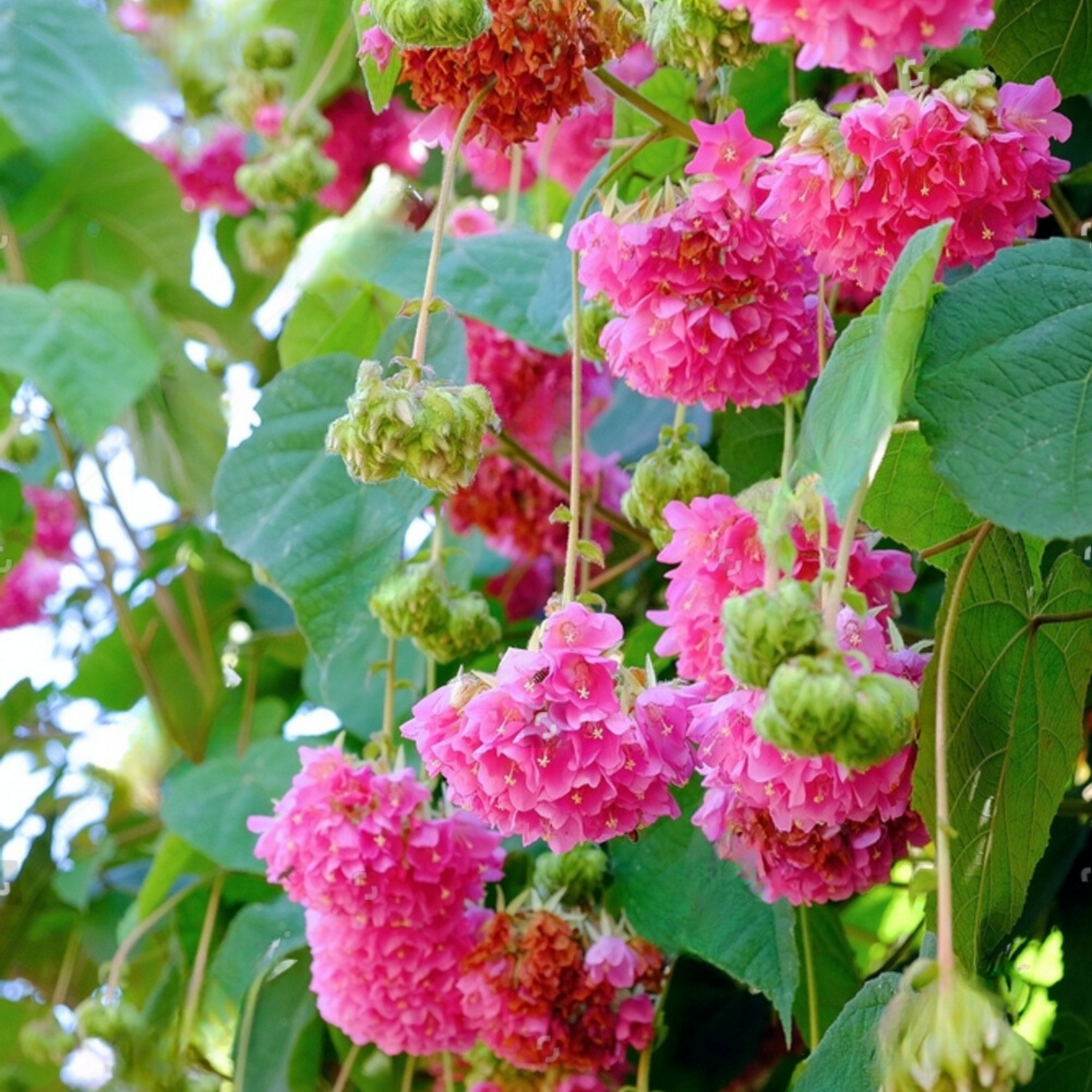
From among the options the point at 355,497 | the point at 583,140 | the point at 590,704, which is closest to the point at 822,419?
the point at 590,704

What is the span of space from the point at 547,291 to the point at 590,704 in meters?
0.44

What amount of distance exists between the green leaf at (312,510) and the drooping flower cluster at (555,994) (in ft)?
0.69

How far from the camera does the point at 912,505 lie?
0.78 metres

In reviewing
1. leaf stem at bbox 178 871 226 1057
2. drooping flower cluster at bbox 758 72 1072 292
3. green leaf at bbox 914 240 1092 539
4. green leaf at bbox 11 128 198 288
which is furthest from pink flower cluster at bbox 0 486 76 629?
green leaf at bbox 914 240 1092 539

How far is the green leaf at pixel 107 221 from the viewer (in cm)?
185

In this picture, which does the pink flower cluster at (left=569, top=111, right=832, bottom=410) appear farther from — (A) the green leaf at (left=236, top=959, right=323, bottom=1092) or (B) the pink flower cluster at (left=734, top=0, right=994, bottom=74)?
(A) the green leaf at (left=236, top=959, right=323, bottom=1092)

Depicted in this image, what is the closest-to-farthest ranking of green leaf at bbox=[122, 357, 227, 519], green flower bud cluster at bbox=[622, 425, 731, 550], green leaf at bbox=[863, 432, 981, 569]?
green leaf at bbox=[863, 432, 981, 569] < green flower bud cluster at bbox=[622, 425, 731, 550] < green leaf at bbox=[122, 357, 227, 519]

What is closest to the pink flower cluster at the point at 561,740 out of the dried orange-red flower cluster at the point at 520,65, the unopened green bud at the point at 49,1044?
the dried orange-red flower cluster at the point at 520,65

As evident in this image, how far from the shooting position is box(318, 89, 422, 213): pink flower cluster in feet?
5.65

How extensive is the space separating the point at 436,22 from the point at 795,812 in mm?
380

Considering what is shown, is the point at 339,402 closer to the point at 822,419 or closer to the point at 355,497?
the point at 355,497

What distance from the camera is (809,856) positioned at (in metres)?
0.77

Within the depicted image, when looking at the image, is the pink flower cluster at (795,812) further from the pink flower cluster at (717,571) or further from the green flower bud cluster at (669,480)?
the green flower bud cluster at (669,480)

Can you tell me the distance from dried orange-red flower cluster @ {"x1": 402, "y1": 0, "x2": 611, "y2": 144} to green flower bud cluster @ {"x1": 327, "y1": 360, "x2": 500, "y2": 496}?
14 centimetres
